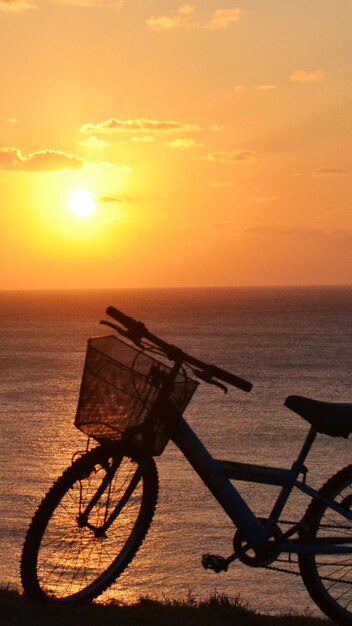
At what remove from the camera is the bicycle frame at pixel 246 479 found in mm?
5648

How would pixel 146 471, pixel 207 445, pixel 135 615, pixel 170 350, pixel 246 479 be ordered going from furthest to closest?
pixel 207 445, pixel 135 615, pixel 146 471, pixel 246 479, pixel 170 350

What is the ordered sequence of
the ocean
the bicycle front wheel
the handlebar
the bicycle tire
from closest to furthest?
the handlebar, the bicycle front wheel, the bicycle tire, the ocean

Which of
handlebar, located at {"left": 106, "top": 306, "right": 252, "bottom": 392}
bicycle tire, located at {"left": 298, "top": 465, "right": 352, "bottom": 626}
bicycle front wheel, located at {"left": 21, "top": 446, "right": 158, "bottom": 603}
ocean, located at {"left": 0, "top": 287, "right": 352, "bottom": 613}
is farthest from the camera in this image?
ocean, located at {"left": 0, "top": 287, "right": 352, "bottom": 613}

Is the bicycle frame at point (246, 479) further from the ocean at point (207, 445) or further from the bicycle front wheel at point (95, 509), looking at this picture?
the ocean at point (207, 445)

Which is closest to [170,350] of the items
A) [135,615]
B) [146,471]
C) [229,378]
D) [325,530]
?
[229,378]

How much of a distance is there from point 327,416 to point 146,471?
107 centimetres

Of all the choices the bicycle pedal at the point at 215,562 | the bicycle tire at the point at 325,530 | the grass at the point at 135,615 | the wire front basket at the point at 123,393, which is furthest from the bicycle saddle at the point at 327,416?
the grass at the point at 135,615

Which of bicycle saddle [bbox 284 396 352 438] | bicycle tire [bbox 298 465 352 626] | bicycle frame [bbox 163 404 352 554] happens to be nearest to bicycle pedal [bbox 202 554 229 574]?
bicycle frame [bbox 163 404 352 554]

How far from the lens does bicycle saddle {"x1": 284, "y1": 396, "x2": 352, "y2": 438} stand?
567 centimetres

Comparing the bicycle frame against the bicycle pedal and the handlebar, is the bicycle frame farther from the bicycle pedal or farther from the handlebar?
the handlebar

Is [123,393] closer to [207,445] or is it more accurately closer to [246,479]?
[246,479]

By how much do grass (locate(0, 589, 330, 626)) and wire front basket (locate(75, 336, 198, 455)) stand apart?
3.25ft

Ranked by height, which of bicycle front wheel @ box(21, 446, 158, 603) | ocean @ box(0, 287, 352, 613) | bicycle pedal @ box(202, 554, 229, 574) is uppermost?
bicycle front wheel @ box(21, 446, 158, 603)

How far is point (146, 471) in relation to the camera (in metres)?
5.76
